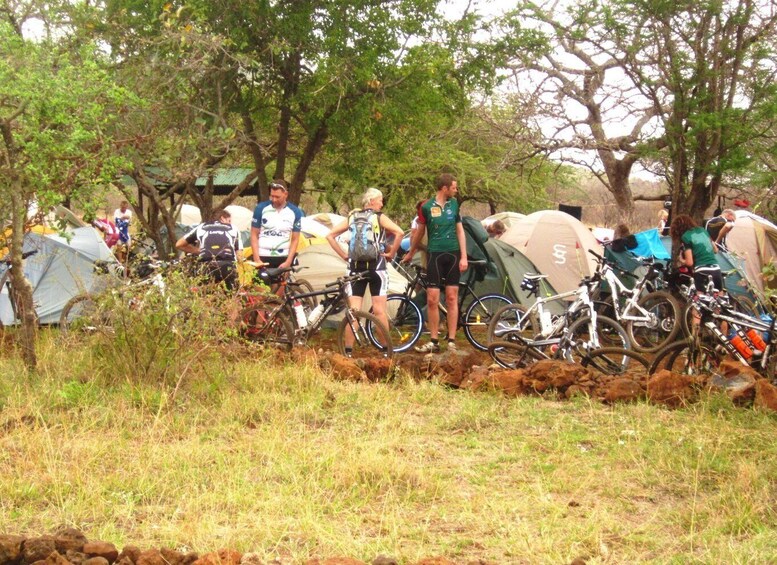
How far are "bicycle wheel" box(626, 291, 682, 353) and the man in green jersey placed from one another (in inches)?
67.9

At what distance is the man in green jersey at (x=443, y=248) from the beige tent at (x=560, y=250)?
393 centimetres

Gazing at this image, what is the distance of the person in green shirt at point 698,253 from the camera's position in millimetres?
9508

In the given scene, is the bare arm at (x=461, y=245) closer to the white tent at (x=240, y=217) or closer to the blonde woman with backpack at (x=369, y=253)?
the blonde woman with backpack at (x=369, y=253)

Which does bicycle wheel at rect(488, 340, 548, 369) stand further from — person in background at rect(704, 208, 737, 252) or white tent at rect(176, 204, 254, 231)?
white tent at rect(176, 204, 254, 231)

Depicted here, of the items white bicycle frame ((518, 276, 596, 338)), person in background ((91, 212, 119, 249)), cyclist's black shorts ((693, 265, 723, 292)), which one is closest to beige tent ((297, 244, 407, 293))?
white bicycle frame ((518, 276, 596, 338))

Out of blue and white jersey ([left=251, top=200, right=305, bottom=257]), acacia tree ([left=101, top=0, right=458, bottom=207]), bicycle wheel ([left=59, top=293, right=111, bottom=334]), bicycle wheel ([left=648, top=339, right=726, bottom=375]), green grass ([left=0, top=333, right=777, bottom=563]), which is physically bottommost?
green grass ([left=0, top=333, right=777, bottom=563])

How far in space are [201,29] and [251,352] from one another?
4164 mm

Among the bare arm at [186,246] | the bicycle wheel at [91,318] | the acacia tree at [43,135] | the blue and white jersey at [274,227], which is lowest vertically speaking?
the bicycle wheel at [91,318]

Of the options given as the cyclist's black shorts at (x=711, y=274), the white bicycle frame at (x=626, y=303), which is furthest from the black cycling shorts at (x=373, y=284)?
the cyclist's black shorts at (x=711, y=274)

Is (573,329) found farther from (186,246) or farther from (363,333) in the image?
(186,246)

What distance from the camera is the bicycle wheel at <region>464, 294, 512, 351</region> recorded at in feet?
32.7

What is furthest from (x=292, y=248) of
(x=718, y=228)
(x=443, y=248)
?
(x=718, y=228)

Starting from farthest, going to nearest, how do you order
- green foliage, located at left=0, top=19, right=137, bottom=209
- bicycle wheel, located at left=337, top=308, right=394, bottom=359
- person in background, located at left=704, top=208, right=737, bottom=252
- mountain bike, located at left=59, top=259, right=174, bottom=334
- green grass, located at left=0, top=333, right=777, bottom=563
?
1. person in background, located at left=704, top=208, right=737, bottom=252
2. bicycle wheel, located at left=337, top=308, right=394, bottom=359
3. mountain bike, located at left=59, top=259, right=174, bottom=334
4. green foliage, located at left=0, top=19, right=137, bottom=209
5. green grass, located at left=0, top=333, right=777, bottom=563

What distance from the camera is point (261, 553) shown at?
383cm
